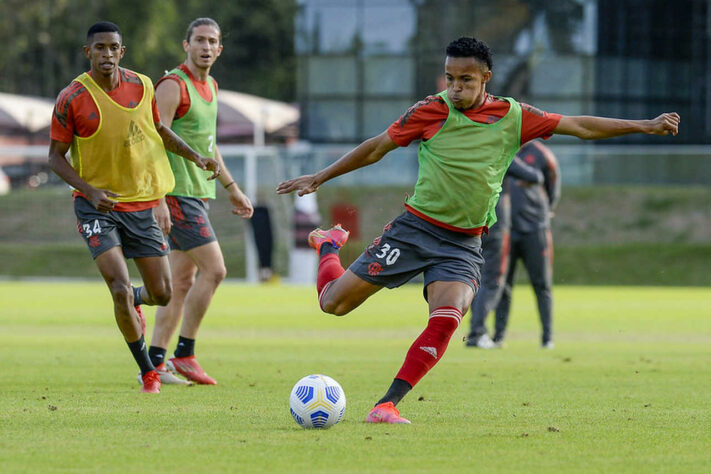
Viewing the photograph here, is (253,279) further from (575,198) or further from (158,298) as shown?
(158,298)

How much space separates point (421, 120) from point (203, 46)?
272cm

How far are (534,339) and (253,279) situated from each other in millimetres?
14367

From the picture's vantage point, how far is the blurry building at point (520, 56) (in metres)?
36.7

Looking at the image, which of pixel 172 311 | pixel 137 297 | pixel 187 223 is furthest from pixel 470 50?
pixel 172 311

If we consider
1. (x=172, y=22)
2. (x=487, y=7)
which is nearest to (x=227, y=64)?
(x=172, y=22)

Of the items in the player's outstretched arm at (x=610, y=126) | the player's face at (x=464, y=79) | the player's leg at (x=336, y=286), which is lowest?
the player's leg at (x=336, y=286)

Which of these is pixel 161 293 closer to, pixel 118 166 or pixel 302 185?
pixel 118 166

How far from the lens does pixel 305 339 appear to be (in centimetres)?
1514

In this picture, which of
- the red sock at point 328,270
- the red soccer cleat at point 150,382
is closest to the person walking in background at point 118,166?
the red soccer cleat at point 150,382

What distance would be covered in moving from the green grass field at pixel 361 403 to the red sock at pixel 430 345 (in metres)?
0.34

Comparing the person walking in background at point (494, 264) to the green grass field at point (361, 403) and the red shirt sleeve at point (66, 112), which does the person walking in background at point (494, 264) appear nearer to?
the green grass field at point (361, 403)

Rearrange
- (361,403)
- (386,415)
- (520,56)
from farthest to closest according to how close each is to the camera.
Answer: (520,56) → (361,403) → (386,415)

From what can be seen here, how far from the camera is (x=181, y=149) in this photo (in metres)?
9.27

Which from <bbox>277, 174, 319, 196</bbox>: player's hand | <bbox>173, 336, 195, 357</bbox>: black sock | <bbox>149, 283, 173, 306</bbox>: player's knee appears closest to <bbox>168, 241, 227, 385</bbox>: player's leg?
<bbox>173, 336, 195, 357</bbox>: black sock
